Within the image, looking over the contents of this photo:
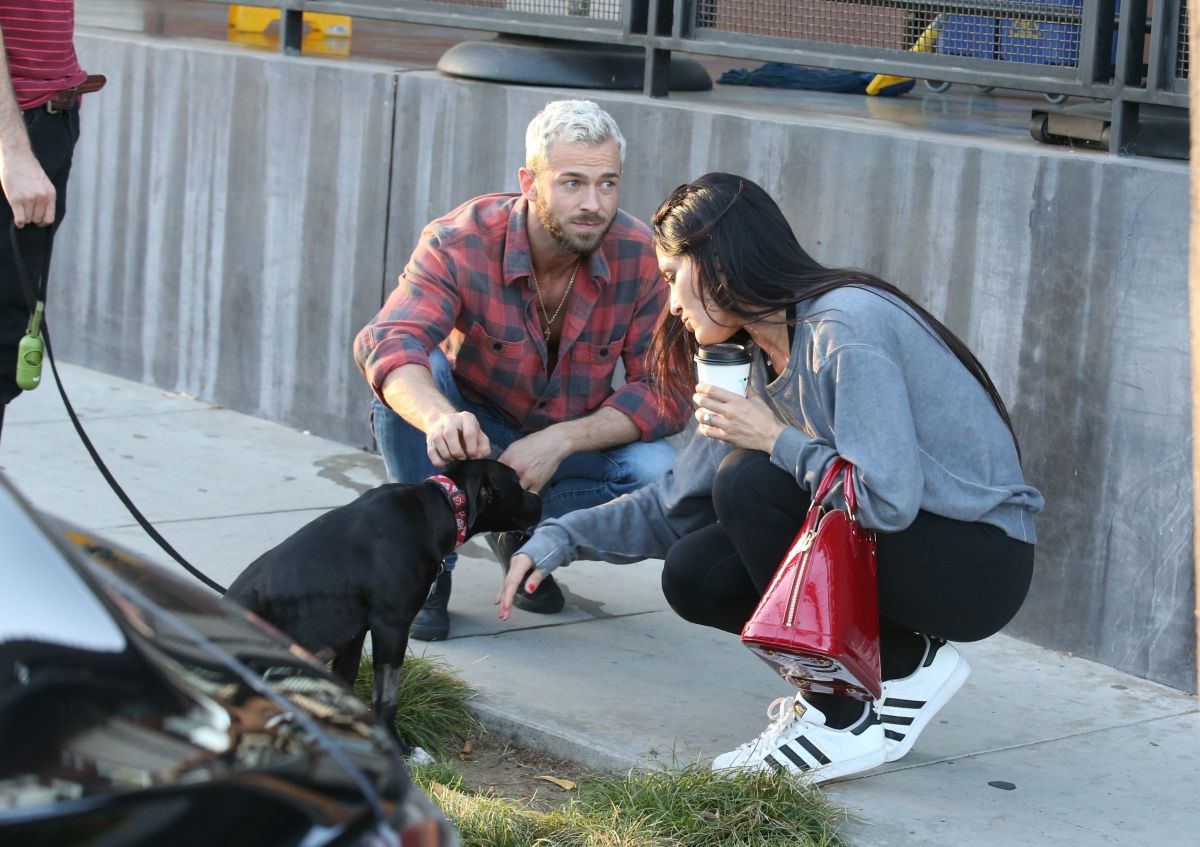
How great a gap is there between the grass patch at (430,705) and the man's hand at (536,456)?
23.0 inches

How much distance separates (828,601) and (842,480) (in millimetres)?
257

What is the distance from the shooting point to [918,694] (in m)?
3.86

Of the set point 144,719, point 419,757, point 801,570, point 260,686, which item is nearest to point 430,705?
point 419,757

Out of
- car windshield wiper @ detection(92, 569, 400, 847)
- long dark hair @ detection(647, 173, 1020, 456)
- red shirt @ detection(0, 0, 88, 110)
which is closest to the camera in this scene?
car windshield wiper @ detection(92, 569, 400, 847)

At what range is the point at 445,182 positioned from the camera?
6.43 m

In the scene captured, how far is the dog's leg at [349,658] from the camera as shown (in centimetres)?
398

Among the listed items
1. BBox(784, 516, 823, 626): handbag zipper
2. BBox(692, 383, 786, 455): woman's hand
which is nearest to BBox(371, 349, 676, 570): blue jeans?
BBox(692, 383, 786, 455): woman's hand

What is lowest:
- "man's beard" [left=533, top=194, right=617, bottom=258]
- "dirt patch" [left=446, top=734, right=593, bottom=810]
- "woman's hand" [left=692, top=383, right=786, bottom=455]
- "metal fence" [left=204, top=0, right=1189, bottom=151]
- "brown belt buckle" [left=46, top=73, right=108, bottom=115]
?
Answer: "dirt patch" [left=446, top=734, right=593, bottom=810]

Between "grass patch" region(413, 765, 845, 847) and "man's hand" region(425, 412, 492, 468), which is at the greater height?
"man's hand" region(425, 412, 492, 468)

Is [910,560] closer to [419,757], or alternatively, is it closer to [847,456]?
[847,456]

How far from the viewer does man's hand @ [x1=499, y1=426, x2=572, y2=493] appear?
15.1 feet

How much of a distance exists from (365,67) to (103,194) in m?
1.65

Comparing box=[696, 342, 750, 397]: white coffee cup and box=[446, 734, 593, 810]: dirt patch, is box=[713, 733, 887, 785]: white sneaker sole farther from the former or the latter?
box=[696, 342, 750, 397]: white coffee cup

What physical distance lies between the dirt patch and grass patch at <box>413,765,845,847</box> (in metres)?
0.27
